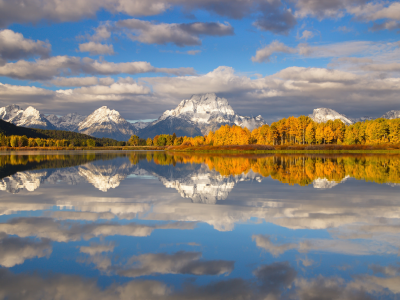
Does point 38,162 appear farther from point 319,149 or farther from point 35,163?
point 319,149

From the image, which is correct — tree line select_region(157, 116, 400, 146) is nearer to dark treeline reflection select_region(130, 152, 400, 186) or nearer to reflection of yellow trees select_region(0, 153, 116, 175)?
dark treeline reflection select_region(130, 152, 400, 186)

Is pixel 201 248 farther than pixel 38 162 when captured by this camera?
No

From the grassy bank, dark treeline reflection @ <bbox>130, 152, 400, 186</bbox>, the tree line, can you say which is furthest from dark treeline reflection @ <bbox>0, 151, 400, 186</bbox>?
the tree line

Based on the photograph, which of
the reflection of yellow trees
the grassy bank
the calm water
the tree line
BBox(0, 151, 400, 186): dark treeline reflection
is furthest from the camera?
Result: the tree line

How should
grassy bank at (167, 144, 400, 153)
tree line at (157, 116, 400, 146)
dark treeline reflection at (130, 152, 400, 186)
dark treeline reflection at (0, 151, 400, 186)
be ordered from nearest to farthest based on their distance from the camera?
1. dark treeline reflection at (130, 152, 400, 186)
2. dark treeline reflection at (0, 151, 400, 186)
3. grassy bank at (167, 144, 400, 153)
4. tree line at (157, 116, 400, 146)

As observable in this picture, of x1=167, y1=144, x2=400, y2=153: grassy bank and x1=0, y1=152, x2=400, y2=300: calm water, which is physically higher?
x1=167, y1=144, x2=400, y2=153: grassy bank

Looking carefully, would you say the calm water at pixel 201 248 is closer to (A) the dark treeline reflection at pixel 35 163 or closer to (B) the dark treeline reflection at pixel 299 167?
(B) the dark treeline reflection at pixel 299 167

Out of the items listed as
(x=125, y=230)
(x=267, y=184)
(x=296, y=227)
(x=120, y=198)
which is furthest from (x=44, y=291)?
(x=267, y=184)

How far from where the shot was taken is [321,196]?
2095cm

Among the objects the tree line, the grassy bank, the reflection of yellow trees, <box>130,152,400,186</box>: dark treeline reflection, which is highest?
the tree line

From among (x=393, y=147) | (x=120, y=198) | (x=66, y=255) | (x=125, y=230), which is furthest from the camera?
(x=393, y=147)

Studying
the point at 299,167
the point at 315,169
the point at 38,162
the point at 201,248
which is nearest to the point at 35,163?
the point at 38,162

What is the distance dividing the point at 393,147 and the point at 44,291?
13305 centimetres

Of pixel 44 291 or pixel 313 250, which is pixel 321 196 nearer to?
pixel 313 250
